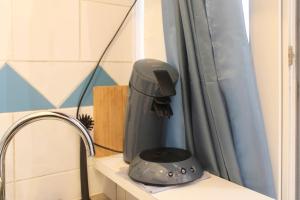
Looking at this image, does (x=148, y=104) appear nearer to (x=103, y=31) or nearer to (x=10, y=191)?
(x=103, y=31)

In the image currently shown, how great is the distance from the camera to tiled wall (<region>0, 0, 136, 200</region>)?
873mm

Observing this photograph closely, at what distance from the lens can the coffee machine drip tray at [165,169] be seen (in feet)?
2.30

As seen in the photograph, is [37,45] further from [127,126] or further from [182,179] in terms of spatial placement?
[182,179]

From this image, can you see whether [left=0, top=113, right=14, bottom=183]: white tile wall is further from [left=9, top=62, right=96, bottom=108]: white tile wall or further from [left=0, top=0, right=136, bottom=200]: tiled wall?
[left=9, top=62, right=96, bottom=108]: white tile wall

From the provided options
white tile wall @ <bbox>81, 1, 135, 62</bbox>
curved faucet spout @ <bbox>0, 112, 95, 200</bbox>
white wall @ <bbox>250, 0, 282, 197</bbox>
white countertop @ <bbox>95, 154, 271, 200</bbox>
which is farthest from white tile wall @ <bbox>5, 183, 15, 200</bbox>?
white wall @ <bbox>250, 0, 282, 197</bbox>

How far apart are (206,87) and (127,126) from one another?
A: 263 millimetres

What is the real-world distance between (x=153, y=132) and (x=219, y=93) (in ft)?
0.74

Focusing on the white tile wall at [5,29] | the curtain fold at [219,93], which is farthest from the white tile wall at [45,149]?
the curtain fold at [219,93]

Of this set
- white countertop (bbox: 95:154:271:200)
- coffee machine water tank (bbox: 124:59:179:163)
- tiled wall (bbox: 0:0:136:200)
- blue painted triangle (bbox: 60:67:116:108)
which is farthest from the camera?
blue painted triangle (bbox: 60:67:116:108)

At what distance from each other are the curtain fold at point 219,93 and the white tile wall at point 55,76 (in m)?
0.35

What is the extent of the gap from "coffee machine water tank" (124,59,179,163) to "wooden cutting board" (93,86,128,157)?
0.44 ft

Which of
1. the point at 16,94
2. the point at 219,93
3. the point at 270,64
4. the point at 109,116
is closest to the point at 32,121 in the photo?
the point at 16,94

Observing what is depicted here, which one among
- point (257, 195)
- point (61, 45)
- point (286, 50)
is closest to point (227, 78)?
point (286, 50)

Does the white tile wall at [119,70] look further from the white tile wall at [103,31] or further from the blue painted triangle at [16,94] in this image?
the blue painted triangle at [16,94]
